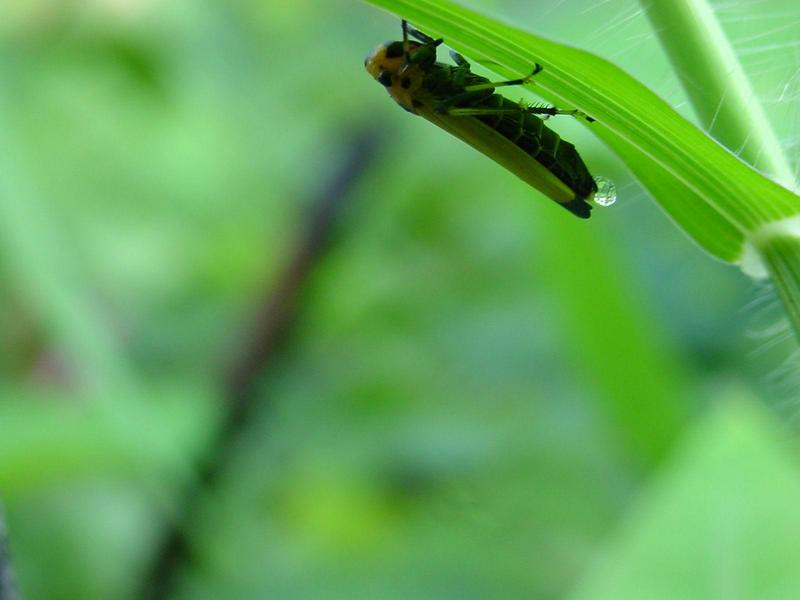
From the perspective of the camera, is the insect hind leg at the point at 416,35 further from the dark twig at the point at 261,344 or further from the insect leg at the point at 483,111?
the dark twig at the point at 261,344

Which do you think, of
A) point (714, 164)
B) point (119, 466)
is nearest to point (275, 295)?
point (119, 466)

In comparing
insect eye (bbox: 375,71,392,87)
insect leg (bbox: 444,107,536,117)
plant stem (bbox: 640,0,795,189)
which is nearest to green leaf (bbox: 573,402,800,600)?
insect leg (bbox: 444,107,536,117)

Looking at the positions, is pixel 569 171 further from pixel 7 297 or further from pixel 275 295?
pixel 7 297

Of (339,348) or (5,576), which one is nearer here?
(5,576)

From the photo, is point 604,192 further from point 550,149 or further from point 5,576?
point 5,576

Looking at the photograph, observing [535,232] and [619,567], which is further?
[535,232]

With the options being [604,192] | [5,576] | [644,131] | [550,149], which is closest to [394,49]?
[550,149]

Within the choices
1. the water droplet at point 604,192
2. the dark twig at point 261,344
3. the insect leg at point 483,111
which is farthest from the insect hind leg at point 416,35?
the dark twig at point 261,344
